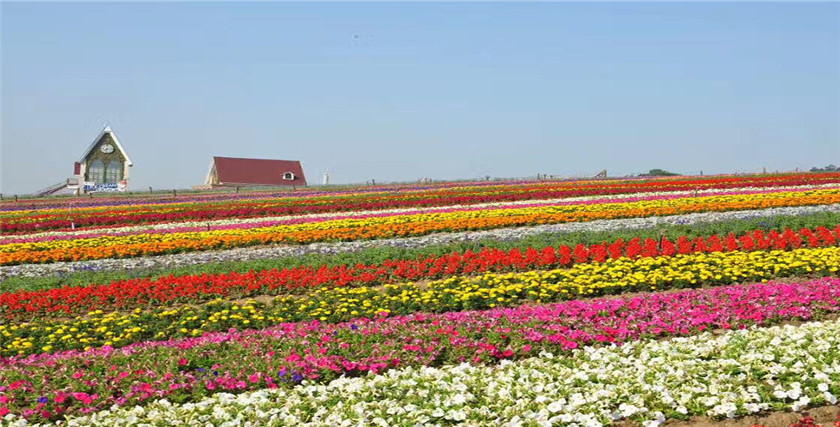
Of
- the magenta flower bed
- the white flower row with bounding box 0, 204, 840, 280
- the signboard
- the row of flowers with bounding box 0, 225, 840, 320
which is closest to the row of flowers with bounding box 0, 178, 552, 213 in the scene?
the signboard

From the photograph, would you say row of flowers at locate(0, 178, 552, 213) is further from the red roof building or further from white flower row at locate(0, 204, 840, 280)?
white flower row at locate(0, 204, 840, 280)

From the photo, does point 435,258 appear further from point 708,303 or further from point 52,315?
point 52,315

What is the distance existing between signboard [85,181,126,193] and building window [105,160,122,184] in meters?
0.59

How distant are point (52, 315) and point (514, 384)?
9126 millimetres

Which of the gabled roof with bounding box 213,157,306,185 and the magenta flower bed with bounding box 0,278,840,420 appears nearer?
the magenta flower bed with bounding box 0,278,840,420

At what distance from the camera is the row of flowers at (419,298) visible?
10383 millimetres

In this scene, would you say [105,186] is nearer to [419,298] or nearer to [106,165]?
[106,165]

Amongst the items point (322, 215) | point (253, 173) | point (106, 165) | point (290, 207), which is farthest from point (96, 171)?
point (322, 215)

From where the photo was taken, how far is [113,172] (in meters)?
66.8

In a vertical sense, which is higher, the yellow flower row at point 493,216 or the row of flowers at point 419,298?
the yellow flower row at point 493,216

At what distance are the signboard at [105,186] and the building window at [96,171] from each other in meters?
0.52

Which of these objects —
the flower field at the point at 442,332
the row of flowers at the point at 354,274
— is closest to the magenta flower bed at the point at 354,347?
the flower field at the point at 442,332

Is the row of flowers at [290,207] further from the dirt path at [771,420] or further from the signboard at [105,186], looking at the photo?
the signboard at [105,186]

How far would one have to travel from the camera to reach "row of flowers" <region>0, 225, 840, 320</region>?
12828 millimetres
